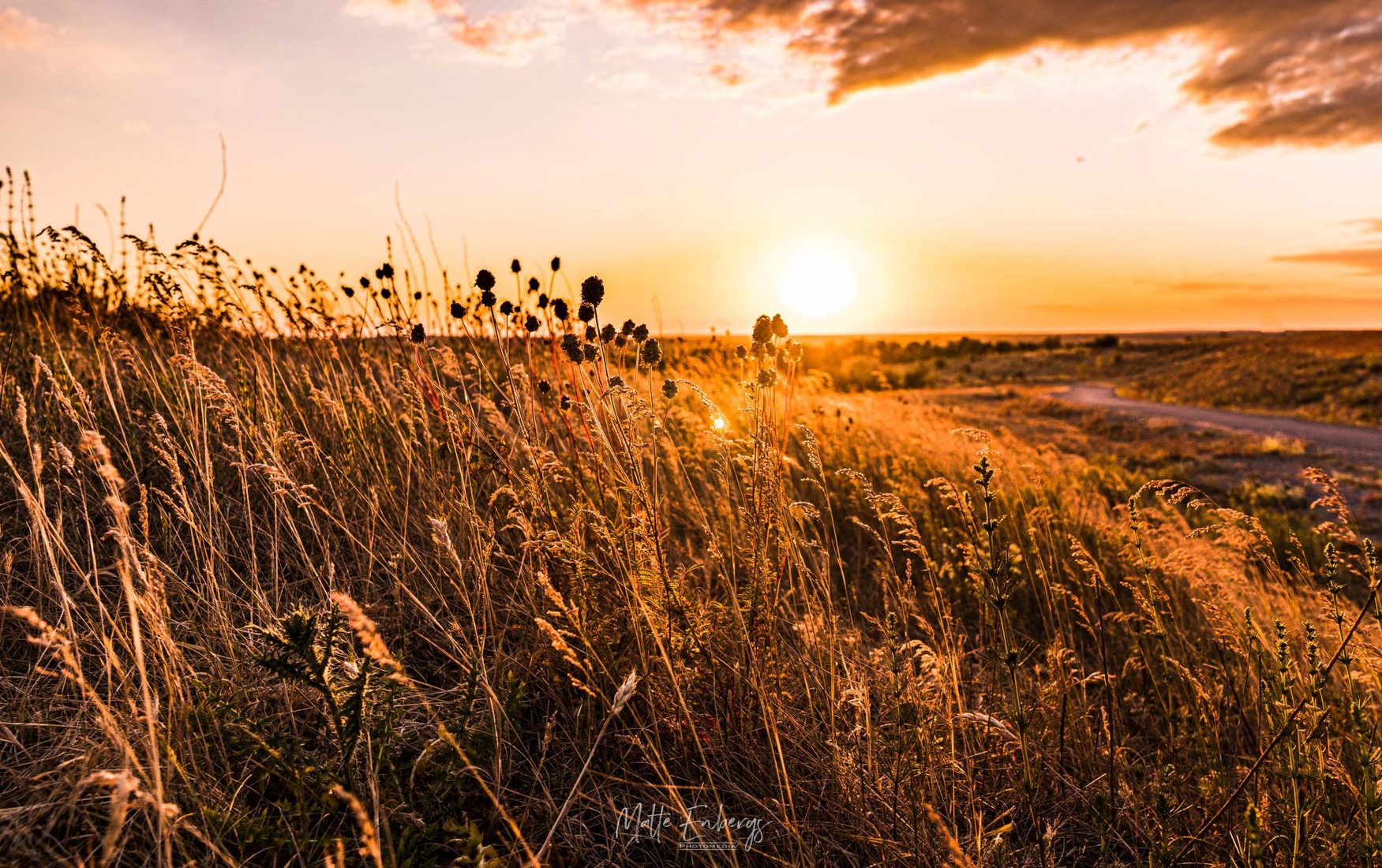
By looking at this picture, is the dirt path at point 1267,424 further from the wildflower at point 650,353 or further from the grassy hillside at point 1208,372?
the wildflower at point 650,353

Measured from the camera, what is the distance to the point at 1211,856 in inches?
82.0

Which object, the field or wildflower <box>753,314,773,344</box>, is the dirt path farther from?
wildflower <box>753,314,773,344</box>

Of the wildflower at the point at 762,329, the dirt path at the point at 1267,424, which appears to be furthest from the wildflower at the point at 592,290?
the dirt path at the point at 1267,424

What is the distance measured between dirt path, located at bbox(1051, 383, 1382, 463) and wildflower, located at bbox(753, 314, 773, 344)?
15727mm

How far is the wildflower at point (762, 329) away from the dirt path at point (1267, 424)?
51.6 feet

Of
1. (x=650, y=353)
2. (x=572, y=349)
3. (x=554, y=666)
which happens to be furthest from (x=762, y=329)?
(x=554, y=666)

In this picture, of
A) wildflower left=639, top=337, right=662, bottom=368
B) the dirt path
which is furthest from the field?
the dirt path

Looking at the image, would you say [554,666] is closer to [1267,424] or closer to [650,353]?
[650,353]

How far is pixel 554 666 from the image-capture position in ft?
7.56

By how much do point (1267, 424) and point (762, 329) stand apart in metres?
21.7

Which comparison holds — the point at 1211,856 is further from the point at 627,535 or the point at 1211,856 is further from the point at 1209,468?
the point at 1209,468

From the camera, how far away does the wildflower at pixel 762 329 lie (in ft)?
8.54

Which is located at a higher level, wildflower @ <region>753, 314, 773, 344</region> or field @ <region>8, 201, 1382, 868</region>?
wildflower @ <region>753, 314, 773, 344</region>

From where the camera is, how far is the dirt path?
47.5ft
